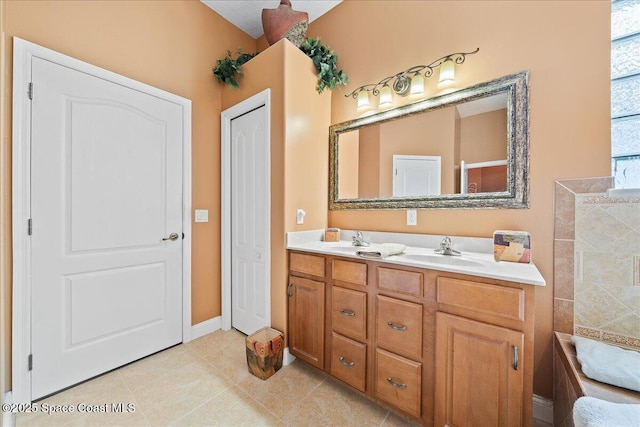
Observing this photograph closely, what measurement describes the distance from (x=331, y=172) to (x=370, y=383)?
1.60 metres

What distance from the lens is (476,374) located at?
1.24 metres

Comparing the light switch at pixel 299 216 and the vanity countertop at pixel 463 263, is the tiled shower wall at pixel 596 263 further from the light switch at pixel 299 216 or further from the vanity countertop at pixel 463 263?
the light switch at pixel 299 216

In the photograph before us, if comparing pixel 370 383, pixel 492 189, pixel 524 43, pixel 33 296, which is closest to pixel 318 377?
pixel 370 383

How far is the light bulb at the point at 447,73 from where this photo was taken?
178cm

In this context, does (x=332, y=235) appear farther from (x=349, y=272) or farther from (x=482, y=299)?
Result: (x=482, y=299)

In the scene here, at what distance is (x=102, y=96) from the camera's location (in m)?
1.89

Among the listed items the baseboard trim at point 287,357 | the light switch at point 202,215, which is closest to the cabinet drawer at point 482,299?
the baseboard trim at point 287,357

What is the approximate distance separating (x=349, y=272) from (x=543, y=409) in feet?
4.27

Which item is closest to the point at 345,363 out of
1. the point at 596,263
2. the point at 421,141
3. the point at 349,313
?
the point at 349,313

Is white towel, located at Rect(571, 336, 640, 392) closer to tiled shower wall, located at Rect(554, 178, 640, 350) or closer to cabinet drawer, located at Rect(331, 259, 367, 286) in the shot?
tiled shower wall, located at Rect(554, 178, 640, 350)

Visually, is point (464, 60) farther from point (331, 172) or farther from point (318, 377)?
point (318, 377)

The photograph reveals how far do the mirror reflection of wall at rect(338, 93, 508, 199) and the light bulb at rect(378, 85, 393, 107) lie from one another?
0.48 ft

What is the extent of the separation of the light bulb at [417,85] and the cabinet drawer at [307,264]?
4.45ft

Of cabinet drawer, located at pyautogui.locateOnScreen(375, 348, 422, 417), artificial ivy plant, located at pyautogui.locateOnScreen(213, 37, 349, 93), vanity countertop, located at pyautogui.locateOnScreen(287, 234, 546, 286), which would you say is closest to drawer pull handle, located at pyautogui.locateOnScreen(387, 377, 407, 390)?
cabinet drawer, located at pyautogui.locateOnScreen(375, 348, 422, 417)
